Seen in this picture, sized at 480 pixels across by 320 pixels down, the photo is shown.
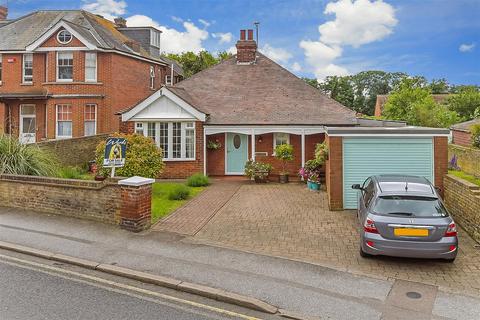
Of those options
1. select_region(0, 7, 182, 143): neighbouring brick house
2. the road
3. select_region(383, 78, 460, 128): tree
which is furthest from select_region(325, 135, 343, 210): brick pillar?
select_region(383, 78, 460, 128): tree

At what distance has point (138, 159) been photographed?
13.3 meters

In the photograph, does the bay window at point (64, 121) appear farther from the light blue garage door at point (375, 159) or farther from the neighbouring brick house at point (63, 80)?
the light blue garage door at point (375, 159)

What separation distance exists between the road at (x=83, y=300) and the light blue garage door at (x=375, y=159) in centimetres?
763

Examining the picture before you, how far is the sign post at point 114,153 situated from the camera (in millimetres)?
10398

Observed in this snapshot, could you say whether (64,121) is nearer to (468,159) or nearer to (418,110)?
(468,159)

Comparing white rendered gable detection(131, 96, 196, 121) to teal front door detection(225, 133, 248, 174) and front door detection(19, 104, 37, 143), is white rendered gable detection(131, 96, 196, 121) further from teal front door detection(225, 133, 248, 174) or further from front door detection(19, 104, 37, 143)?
front door detection(19, 104, 37, 143)

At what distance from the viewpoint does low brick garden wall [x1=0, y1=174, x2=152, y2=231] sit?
31.8 feet

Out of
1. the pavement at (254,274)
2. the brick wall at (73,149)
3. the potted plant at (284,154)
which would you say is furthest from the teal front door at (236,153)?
the pavement at (254,274)

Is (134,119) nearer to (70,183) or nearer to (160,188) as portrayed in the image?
(160,188)

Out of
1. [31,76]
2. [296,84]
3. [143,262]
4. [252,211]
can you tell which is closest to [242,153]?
[296,84]

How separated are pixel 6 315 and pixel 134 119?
14.2 m

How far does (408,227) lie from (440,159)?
5783mm

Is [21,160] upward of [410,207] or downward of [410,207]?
upward

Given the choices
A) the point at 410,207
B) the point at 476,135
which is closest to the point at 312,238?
the point at 410,207
